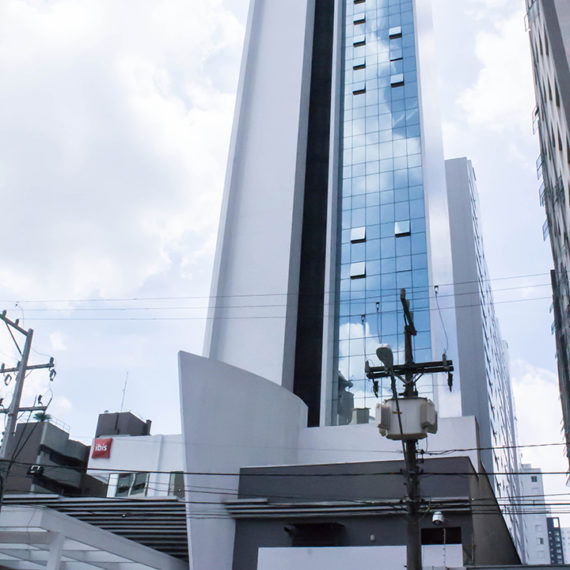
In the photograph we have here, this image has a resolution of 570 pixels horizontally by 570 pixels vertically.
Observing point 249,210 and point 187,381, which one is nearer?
point 187,381

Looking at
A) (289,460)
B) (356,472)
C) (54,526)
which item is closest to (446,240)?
(289,460)

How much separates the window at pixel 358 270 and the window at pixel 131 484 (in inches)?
703

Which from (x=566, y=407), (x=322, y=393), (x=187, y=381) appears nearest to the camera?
(x=187, y=381)

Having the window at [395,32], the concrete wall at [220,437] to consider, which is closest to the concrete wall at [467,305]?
the window at [395,32]

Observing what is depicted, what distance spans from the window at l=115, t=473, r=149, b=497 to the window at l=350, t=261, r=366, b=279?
17857 mm

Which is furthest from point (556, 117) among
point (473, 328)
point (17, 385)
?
point (473, 328)

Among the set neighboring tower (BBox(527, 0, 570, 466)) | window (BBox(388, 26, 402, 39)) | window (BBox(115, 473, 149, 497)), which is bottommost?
window (BBox(115, 473, 149, 497))

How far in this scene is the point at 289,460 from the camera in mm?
30859

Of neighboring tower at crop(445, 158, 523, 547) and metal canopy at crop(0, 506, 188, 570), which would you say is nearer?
metal canopy at crop(0, 506, 188, 570)

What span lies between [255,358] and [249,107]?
20.7 m

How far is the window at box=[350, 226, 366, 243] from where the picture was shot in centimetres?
4419

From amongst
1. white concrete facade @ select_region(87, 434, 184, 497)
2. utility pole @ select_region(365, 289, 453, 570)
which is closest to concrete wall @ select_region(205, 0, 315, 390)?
white concrete facade @ select_region(87, 434, 184, 497)

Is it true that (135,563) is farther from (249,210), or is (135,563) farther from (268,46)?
→ (268,46)

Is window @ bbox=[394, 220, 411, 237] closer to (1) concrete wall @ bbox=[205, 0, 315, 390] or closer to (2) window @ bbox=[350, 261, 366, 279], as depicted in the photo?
(2) window @ bbox=[350, 261, 366, 279]
